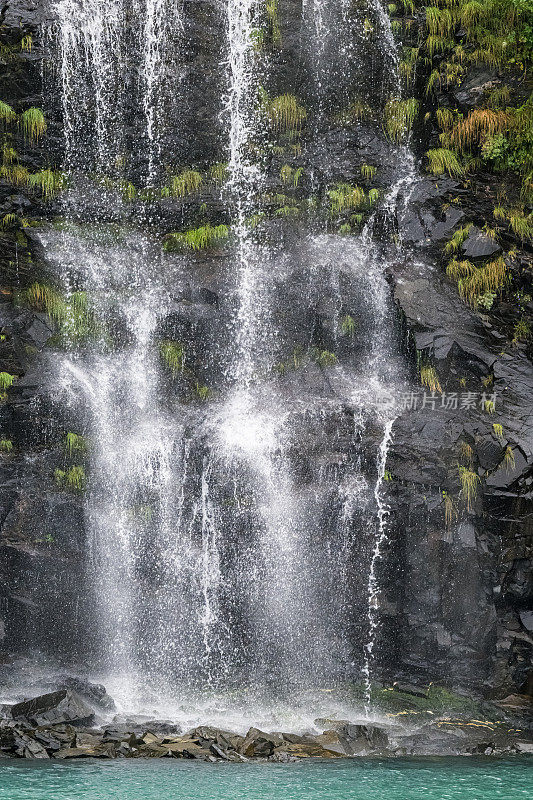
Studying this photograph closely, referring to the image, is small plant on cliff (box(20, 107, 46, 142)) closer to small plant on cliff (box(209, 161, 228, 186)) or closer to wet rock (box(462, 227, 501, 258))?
small plant on cliff (box(209, 161, 228, 186))

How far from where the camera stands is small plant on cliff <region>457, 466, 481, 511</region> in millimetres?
13867

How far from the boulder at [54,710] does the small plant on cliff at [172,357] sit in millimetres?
6129

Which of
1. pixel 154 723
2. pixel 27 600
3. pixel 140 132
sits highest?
pixel 140 132

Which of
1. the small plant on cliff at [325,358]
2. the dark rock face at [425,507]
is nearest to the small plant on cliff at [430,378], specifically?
the dark rock face at [425,507]

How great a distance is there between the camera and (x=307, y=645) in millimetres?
14305

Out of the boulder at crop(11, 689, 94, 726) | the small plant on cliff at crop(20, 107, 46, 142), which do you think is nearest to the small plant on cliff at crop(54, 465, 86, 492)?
the boulder at crop(11, 689, 94, 726)

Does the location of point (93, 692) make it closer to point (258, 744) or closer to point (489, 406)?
point (258, 744)

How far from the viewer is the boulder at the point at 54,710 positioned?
12.1 meters

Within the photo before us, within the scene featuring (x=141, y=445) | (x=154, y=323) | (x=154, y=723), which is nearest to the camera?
(x=154, y=723)

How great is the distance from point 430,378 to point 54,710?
325 inches

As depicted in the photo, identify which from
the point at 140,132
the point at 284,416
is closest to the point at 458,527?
the point at 284,416

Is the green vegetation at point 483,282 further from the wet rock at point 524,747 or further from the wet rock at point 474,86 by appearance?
the wet rock at point 524,747

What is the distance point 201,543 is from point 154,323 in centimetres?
440

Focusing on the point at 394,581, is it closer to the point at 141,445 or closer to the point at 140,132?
the point at 141,445
